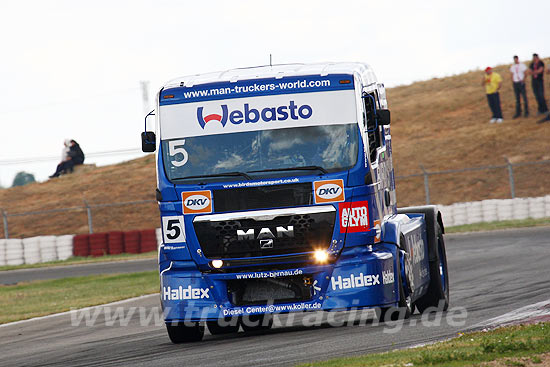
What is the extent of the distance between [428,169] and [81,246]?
64.4 feet

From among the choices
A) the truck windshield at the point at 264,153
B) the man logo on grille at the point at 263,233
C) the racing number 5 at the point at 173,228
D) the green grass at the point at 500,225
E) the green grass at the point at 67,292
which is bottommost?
the green grass at the point at 67,292

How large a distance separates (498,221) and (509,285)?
673 inches

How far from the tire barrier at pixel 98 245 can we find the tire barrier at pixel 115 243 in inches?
6.0

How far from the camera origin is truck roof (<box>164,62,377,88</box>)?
35.4 feet

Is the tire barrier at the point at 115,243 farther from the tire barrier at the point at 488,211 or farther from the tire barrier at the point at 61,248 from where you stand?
the tire barrier at the point at 488,211

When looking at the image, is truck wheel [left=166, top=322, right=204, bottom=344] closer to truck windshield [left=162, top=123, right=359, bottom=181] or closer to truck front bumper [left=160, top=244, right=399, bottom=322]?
truck front bumper [left=160, top=244, right=399, bottom=322]

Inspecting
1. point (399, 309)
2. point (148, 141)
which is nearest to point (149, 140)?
point (148, 141)

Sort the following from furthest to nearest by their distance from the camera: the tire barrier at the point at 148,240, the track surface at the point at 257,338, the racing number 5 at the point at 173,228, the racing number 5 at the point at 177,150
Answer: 1. the tire barrier at the point at 148,240
2. the racing number 5 at the point at 177,150
3. the racing number 5 at the point at 173,228
4. the track surface at the point at 257,338

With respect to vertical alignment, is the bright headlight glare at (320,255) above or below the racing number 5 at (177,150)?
below

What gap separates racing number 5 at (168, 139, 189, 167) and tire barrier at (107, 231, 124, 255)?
75.2 ft

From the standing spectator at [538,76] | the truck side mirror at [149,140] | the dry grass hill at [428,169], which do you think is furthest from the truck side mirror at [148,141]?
the dry grass hill at [428,169]

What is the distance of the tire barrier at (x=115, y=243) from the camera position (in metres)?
33.2

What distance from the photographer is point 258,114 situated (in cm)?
1059

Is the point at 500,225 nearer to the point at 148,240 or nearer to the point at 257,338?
the point at 148,240
